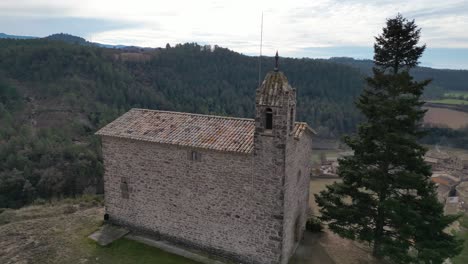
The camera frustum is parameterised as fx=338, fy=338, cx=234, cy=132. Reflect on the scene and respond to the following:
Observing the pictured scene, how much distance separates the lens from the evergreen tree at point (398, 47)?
15.5m

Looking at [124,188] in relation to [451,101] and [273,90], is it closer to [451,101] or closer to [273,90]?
[273,90]

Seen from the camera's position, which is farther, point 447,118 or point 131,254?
point 447,118

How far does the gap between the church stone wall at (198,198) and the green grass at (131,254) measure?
0.97 metres

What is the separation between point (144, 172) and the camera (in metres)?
17.5

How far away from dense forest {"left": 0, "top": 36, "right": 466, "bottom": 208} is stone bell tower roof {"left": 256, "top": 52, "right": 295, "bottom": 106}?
1421 cm

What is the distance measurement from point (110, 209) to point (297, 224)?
1042 centimetres

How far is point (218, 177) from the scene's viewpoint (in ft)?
51.3

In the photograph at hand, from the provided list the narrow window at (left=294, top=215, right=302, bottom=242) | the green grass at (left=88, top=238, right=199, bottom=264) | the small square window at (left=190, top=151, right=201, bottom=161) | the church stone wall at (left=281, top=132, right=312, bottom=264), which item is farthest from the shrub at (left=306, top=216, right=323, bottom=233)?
the small square window at (left=190, top=151, right=201, bottom=161)

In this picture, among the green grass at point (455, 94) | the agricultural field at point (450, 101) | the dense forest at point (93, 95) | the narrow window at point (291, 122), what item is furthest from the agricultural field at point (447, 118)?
the narrow window at point (291, 122)

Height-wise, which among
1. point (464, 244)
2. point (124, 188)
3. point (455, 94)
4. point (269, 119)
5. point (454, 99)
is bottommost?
point (464, 244)

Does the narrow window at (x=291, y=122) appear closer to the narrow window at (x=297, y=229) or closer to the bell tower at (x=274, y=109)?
the bell tower at (x=274, y=109)

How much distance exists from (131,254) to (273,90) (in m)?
10.5

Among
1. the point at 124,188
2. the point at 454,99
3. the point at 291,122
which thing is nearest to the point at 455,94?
the point at 454,99

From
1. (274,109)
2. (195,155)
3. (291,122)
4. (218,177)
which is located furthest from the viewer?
(195,155)
